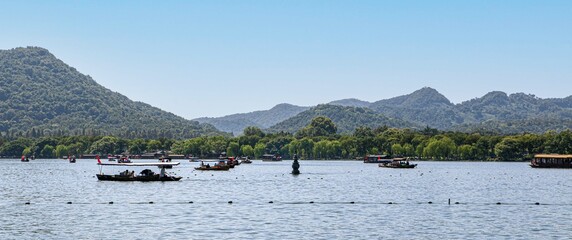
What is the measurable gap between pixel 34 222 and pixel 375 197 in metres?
46.8

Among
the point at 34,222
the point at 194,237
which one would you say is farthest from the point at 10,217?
the point at 194,237

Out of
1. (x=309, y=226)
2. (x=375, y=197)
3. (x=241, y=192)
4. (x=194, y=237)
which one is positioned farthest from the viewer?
(x=241, y=192)

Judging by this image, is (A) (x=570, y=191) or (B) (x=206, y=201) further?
(A) (x=570, y=191)

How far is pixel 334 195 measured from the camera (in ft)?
356

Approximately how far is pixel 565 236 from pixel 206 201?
44739mm

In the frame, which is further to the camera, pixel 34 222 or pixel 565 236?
pixel 34 222

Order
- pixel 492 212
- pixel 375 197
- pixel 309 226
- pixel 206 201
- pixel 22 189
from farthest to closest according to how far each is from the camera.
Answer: pixel 22 189
pixel 375 197
pixel 206 201
pixel 492 212
pixel 309 226

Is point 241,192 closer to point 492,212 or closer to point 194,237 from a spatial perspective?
point 492,212

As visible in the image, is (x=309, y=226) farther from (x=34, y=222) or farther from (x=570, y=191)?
(x=570, y=191)

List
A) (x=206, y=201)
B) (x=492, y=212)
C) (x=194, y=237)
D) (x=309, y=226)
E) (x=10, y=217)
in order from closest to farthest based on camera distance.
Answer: (x=194, y=237) < (x=309, y=226) < (x=10, y=217) < (x=492, y=212) < (x=206, y=201)

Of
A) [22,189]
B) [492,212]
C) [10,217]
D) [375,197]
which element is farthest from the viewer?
[22,189]

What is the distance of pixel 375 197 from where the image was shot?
10494cm

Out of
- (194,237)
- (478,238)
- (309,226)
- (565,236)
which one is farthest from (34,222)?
(565,236)

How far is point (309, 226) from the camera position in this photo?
69.9m
